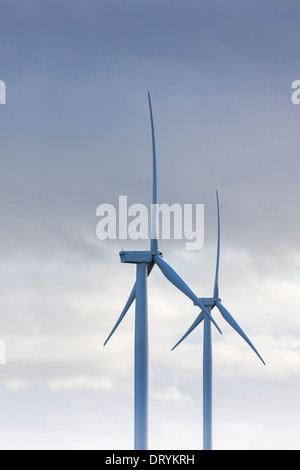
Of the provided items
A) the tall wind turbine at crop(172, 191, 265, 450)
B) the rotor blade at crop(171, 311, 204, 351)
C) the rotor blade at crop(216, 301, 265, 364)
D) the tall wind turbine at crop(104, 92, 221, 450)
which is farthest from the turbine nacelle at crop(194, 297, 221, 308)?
the tall wind turbine at crop(104, 92, 221, 450)

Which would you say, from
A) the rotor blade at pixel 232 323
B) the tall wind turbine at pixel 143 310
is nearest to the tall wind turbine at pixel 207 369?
the rotor blade at pixel 232 323

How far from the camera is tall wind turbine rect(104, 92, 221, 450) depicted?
2120 inches

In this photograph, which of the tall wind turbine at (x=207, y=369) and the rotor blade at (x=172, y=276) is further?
the tall wind turbine at (x=207, y=369)

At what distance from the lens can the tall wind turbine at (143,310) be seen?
53844mm

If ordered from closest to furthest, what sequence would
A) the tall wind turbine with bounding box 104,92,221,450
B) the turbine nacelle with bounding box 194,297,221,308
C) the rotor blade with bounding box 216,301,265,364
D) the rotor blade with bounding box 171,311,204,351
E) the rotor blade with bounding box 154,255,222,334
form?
the tall wind turbine with bounding box 104,92,221,450 < the rotor blade with bounding box 154,255,222,334 < the rotor blade with bounding box 216,301,265,364 < the rotor blade with bounding box 171,311,204,351 < the turbine nacelle with bounding box 194,297,221,308

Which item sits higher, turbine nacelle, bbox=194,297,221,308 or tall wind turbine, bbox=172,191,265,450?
turbine nacelle, bbox=194,297,221,308

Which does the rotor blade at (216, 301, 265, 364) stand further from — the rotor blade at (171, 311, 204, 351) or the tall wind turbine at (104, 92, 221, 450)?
the tall wind turbine at (104, 92, 221, 450)

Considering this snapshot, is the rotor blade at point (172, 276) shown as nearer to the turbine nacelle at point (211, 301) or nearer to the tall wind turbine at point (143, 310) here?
the tall wind turbine at point (143, 310)

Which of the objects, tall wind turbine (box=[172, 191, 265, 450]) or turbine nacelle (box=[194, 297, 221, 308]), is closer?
tall wind turbine (box=[172, 191, 265, 450])

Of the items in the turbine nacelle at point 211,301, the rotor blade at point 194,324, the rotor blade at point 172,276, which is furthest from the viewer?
the turbine nacelle at point 211,301
